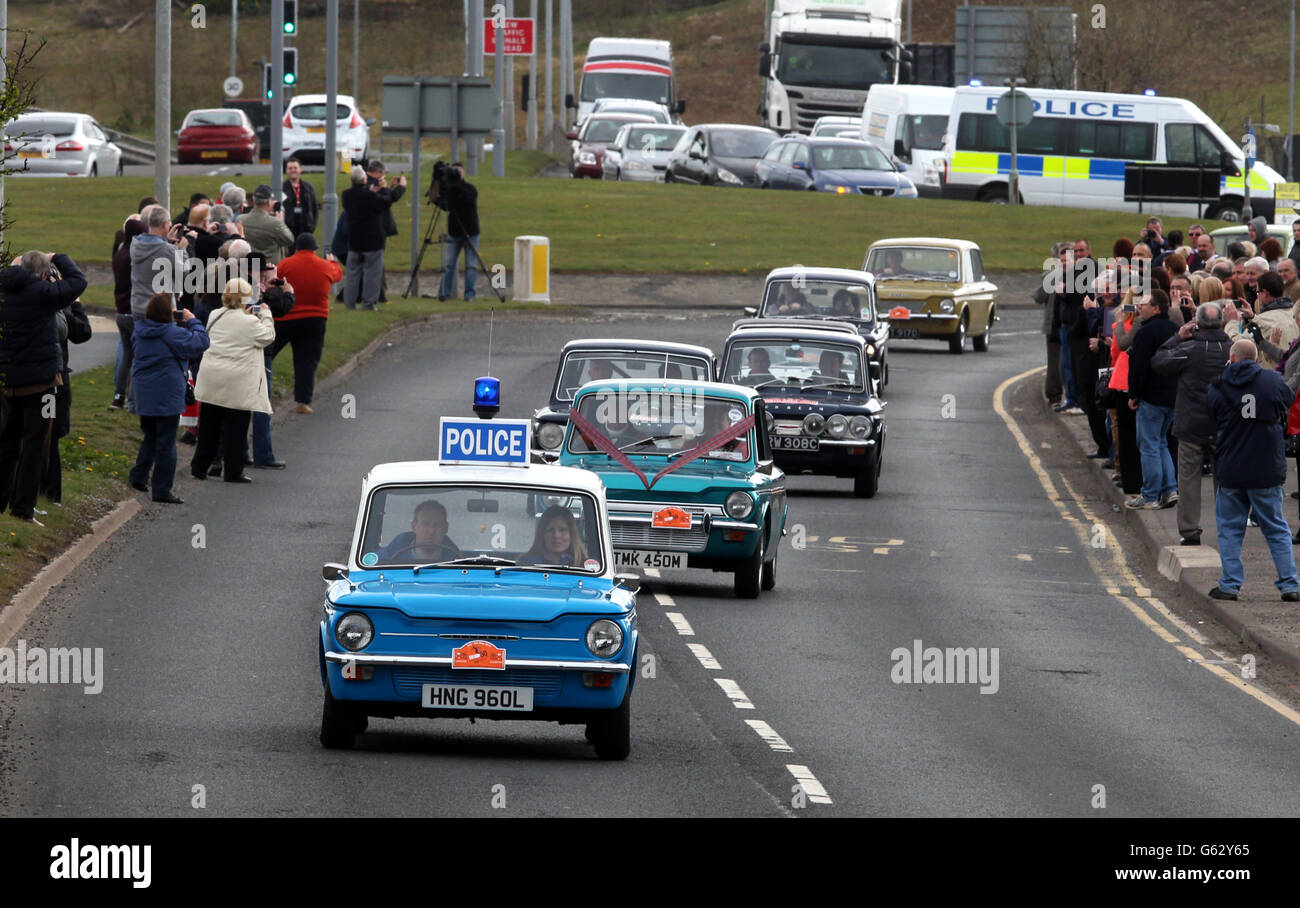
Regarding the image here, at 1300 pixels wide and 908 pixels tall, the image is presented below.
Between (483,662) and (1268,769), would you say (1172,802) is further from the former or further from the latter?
(483,662)

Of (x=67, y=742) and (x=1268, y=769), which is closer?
(x=67, y=742)

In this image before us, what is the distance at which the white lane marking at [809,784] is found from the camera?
10.9 meters

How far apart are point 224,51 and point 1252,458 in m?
92.8

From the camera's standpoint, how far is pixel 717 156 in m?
58.3

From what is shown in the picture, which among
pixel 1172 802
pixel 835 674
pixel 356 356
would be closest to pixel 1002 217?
pixel 356 356

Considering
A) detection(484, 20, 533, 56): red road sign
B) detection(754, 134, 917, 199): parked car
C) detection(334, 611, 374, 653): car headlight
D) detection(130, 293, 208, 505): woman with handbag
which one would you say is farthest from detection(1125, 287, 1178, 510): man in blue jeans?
detection(484, 20, 533, 56): red road sign

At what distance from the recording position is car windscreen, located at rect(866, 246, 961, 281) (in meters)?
35.8

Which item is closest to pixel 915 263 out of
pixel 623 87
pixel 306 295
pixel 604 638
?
pixel 306 295

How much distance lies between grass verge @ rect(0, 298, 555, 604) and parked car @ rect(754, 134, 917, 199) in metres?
22.4

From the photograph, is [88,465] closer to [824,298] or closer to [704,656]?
→ [704,656]

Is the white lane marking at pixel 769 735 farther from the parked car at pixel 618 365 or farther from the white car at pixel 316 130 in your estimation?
the white car at pixel 316 130

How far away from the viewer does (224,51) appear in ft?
346

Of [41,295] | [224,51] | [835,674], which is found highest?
[224,51]

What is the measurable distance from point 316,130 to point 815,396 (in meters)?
41.8
